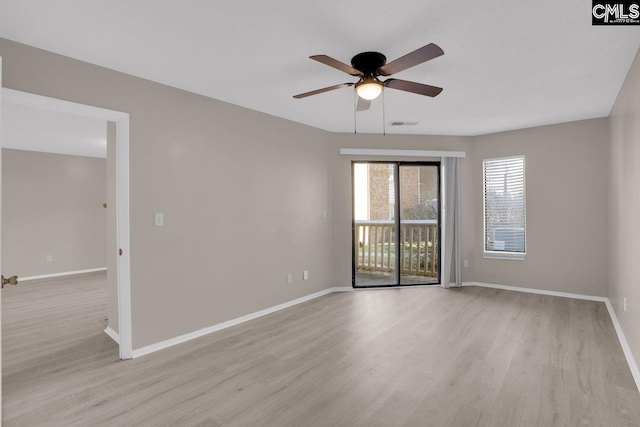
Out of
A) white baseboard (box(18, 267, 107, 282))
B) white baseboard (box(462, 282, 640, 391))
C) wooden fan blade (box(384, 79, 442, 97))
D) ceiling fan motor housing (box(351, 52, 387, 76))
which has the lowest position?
white baseboard (box(462, 282, 640, 391))

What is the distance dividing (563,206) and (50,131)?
7.34 metres

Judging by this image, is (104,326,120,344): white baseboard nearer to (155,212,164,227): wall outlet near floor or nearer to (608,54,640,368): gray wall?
(155,212,164,227): wall outlet near floor

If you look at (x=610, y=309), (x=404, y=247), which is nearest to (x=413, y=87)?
(x=404, y=247)

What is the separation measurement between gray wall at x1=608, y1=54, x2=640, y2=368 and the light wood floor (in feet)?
1.29

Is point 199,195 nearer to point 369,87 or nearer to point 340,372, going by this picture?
point 369,87

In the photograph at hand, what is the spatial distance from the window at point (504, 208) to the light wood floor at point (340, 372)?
4.10 ft

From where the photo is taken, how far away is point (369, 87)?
7.91ft

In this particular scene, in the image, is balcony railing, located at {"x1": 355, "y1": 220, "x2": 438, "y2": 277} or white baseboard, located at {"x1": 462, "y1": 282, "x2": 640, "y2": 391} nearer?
white baseboard, located at {"x1": 462, "y1": 282, "x2": 640, "y2": 391}

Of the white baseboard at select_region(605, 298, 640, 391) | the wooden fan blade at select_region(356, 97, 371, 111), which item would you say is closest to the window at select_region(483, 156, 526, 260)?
the white baseboard at select_region(605, 298, 640, 391)

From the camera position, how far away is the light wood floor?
2.05m

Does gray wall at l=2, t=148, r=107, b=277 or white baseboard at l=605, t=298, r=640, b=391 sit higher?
gray wall at l=2, t=148, r=107, b=277

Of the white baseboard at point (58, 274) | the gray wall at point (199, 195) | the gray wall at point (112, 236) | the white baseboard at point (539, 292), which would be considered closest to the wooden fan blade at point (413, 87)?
the gray wall at point (199, 195)

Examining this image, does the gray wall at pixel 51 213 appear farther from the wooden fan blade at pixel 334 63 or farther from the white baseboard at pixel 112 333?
the wooden fan blade at pixel 334 63

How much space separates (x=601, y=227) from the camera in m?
4.34
